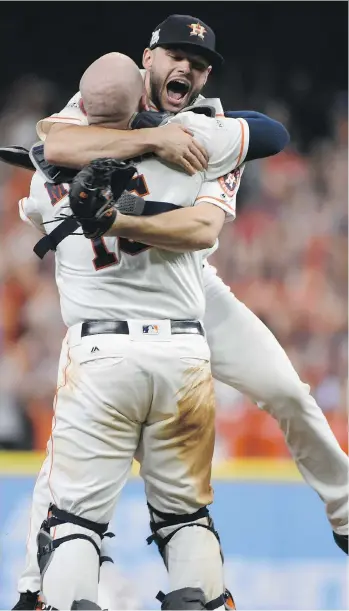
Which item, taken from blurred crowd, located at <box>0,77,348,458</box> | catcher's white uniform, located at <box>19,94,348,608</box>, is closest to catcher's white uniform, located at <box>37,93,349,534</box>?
catcher's white uniform, located at <box>19,94,348,608</box>

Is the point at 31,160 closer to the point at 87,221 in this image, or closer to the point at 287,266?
the point at 87,221

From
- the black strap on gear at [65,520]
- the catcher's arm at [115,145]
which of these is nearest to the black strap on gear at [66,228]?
the catcher's arm at [115,145]

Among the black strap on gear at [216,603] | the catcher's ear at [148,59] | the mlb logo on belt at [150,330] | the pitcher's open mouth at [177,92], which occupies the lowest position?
the black strap on gear at [216,603]

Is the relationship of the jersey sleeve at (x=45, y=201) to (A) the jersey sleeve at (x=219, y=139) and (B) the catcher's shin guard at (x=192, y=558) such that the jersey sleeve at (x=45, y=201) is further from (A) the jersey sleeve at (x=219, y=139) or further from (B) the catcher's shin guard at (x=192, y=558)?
(B) the catcher's shin guard at (x=192, y=558)

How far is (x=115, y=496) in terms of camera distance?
2.92 m

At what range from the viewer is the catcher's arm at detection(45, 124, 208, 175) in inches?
113

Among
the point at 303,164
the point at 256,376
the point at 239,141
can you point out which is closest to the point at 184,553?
the point at 256,376

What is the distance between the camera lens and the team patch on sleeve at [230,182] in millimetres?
3031

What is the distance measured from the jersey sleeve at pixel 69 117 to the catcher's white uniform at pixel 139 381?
0.15 m

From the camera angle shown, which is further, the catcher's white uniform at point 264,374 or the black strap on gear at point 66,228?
the catcher's white uniform at point 264,374

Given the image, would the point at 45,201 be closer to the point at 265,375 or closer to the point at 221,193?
the point at 221,193

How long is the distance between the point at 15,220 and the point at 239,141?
513 cm

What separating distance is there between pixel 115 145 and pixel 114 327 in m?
0.51

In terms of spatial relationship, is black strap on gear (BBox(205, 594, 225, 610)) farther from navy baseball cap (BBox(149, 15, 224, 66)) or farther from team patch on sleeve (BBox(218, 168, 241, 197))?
navy baseball cap (BBox(149, 15, 224, 66))
